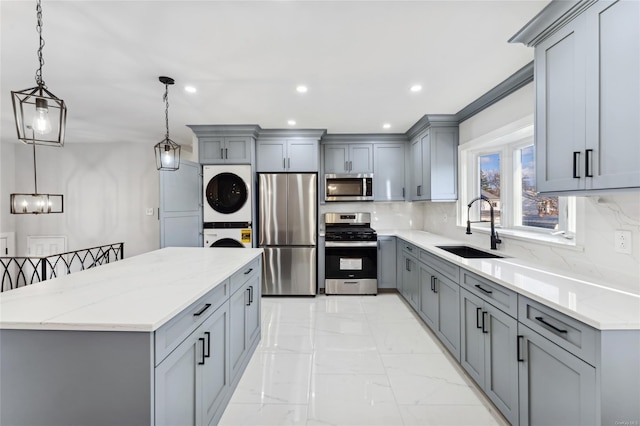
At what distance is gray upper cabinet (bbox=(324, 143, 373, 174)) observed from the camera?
4457 mm

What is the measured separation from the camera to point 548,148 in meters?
1.65

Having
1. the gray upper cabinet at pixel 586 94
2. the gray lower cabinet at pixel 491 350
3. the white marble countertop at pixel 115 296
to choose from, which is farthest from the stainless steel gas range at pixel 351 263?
the gray upper cabinet at pixel 586 94

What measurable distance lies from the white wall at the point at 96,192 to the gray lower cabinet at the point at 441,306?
4.60 metres

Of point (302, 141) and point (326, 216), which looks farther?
point (326, 216)

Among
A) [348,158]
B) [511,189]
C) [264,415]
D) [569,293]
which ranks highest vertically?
[348,158]

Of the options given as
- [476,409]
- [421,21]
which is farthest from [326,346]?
[421,21]

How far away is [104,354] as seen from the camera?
1.01m

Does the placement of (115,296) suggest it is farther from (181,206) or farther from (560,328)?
(181,206)

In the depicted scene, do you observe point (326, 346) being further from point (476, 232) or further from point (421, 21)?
point (421, 21)

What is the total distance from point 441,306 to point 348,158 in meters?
2.61

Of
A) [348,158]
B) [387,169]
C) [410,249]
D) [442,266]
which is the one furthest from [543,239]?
[348,158]

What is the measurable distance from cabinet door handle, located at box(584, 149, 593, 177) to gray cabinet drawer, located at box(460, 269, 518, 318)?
691mm

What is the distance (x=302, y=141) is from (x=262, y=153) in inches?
23.8

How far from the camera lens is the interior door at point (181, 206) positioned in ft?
10.4
